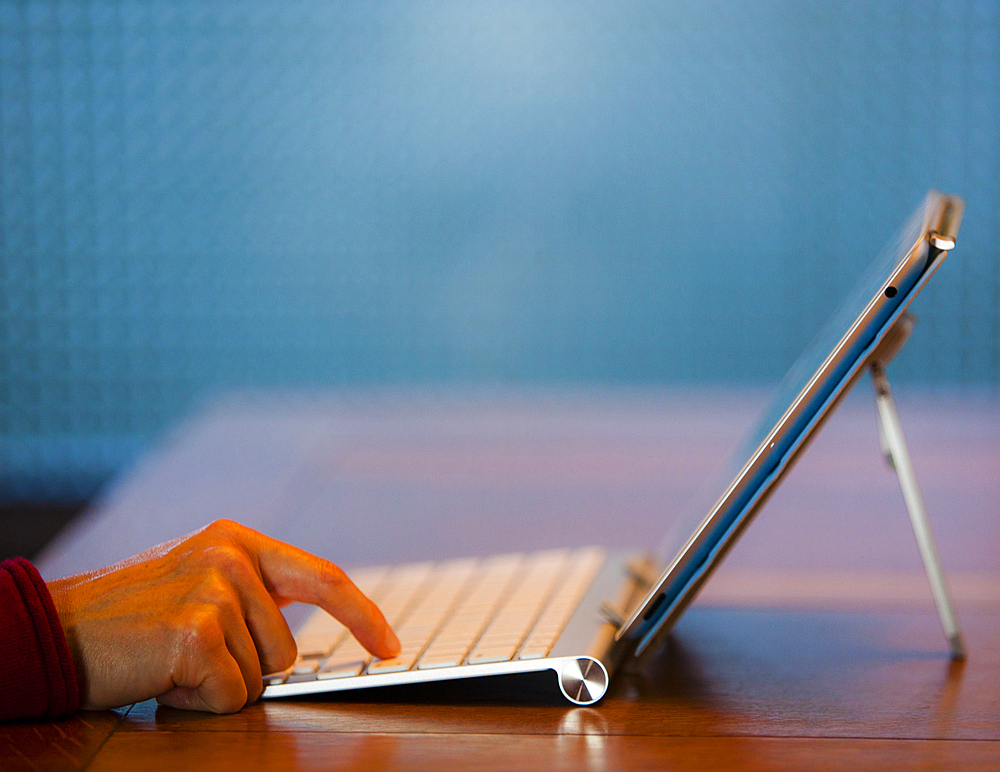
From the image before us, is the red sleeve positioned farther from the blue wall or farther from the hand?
the blue wall

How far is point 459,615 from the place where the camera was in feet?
1.82

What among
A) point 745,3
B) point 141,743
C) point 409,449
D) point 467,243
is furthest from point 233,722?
point 745,3

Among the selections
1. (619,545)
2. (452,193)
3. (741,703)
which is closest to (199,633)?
(741,703)

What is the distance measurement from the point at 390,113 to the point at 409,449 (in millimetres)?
1774

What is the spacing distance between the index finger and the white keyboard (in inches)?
0.5

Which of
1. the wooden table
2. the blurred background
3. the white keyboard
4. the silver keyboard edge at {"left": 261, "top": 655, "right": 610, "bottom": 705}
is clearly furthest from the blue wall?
the silver keyboard edge at {"left": 261, "top": 655, "right": 610, "bottom": 705}

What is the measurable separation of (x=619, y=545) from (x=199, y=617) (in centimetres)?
65

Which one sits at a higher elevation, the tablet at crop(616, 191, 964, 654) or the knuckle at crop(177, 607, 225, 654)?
the tablet at crop(616, 191, 964, 654)

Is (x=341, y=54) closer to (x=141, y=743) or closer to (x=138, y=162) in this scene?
(x=138, y=162)

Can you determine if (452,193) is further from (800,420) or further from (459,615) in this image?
(800,420)

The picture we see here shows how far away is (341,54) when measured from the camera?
9.70 feet

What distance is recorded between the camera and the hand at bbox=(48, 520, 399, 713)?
43 centimetres

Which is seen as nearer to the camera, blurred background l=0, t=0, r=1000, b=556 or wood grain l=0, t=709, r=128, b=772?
wood grain l=0, t=709, r=128, b=772

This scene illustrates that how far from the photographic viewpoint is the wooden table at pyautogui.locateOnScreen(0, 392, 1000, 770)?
409mm
